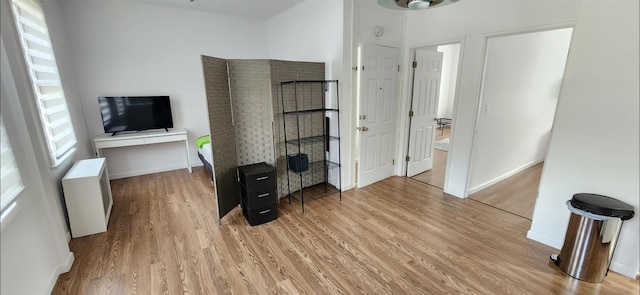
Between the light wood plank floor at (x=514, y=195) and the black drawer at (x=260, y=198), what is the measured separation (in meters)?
2.57

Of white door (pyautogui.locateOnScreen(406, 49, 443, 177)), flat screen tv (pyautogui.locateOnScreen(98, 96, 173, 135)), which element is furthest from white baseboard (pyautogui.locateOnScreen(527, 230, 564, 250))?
flat screen tv (pyautogui.locateOnScreen(98, 96, 173, 135))

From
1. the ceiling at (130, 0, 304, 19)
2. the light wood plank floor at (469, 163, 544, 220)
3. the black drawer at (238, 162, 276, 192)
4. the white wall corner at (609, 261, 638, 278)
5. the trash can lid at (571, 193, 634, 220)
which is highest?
the ceiling at (130, 0, 304, 19)

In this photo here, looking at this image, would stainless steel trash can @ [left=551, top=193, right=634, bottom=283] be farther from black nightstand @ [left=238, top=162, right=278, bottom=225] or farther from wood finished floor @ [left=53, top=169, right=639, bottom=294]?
black nightstand @ [left=238, top=162, right=278, bottom=225]

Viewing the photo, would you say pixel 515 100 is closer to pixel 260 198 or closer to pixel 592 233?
pixel 592 233

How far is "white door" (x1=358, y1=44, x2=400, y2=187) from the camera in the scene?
343cm

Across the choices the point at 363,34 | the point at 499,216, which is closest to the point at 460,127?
the point at 499,216

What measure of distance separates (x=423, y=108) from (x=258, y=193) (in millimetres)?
2812

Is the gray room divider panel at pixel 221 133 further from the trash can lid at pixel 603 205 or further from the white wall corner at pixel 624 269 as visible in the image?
the white wall corner at pixel 624 269

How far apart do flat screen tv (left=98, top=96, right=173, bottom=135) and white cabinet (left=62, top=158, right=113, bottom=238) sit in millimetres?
1423

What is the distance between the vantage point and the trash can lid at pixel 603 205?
5.86 ft

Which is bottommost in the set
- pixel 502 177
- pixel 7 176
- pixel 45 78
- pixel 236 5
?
pixel 502 177

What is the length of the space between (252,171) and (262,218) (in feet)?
1.74

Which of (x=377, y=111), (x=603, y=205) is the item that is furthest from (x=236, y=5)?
(x=603, y=205)

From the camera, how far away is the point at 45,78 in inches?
104
